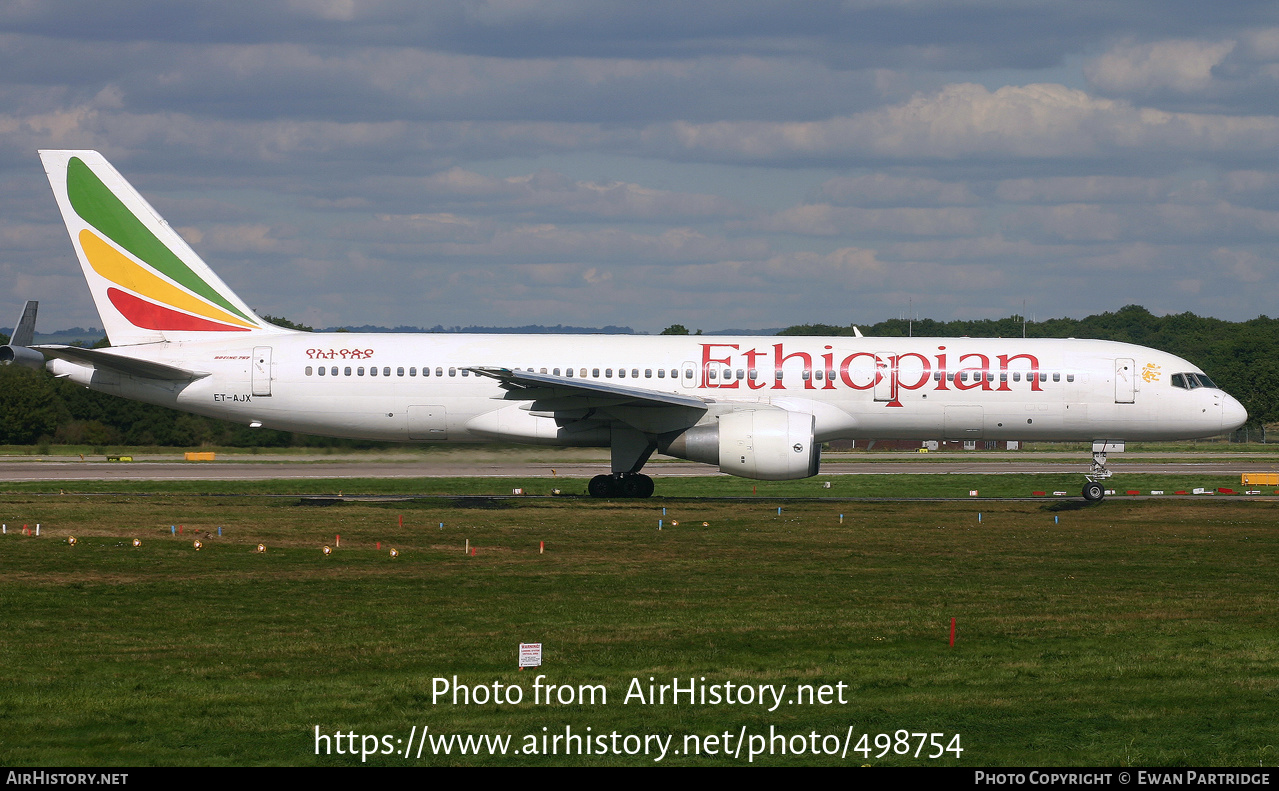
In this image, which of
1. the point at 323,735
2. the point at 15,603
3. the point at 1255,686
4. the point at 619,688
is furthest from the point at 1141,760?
the point at 15,603

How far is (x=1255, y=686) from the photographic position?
11867mm

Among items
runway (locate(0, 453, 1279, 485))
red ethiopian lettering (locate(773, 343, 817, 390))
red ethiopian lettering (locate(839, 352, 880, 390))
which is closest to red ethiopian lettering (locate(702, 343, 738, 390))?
red ethiopian lettering (locate(773, 343, 817, 390))

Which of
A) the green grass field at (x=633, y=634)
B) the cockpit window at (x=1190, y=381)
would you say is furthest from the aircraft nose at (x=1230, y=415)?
the green grass field at (x=633, y=634)

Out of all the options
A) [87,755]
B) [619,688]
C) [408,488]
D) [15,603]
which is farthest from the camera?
[408,488]

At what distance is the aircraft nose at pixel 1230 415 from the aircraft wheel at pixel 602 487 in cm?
1664

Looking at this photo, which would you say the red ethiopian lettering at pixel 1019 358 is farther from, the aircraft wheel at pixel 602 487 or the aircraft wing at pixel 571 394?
the aircraft wheel at pixel 602 487

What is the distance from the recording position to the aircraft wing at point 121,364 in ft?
97.1

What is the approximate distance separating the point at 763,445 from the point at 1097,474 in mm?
10209

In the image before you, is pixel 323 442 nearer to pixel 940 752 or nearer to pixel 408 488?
pixel 408 488

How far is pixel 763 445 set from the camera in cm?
2939

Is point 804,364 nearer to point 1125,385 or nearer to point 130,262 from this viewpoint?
point 1125,385

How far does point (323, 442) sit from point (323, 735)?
2919 cm

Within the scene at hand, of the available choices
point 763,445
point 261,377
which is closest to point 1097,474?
point 763,445

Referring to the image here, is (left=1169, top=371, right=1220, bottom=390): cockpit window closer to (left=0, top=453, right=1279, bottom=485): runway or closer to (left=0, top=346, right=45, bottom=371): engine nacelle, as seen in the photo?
(left=0, top=453, right=1279, bottom=485): runway
